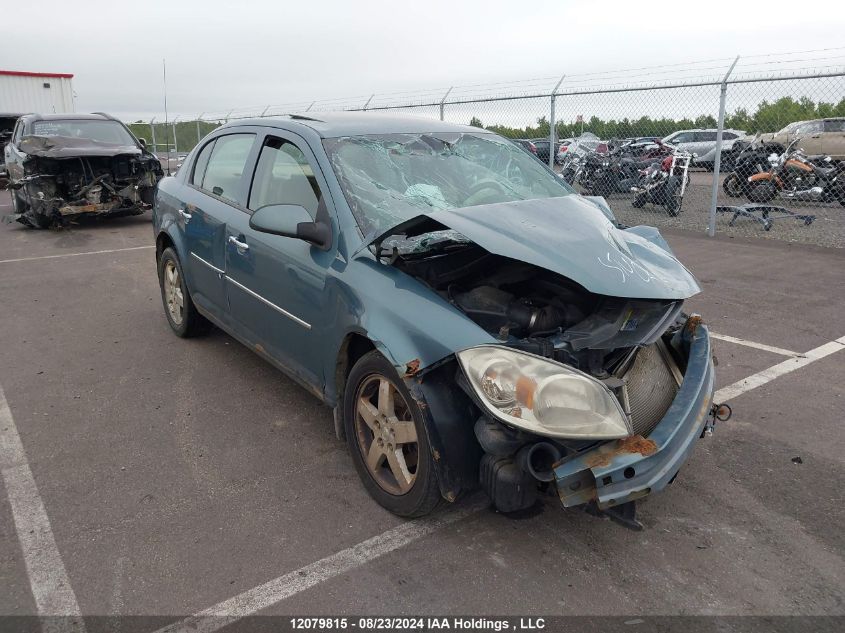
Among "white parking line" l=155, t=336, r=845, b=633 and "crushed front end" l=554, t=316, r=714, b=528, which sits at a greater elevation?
"crushed front end" l=554, t=316, r=714, b=528

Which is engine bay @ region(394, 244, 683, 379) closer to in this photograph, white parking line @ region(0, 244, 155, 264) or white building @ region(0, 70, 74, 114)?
white parking line @ region(0, 244, 155, 264)

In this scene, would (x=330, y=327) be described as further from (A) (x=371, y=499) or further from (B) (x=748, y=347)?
(B) (x=748, y=347)

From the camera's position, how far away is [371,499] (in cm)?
317

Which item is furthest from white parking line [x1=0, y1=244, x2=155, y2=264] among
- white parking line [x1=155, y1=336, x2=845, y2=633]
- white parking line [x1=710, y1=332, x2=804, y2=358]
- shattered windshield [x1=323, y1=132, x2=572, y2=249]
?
white parking line [x1=155, y1=336, x2=845, y2=633]

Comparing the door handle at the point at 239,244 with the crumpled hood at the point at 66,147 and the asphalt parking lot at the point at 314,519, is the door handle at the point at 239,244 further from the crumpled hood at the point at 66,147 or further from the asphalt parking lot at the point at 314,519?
the crumpled hood at the point at 66,147

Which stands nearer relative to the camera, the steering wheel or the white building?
the steering wheel

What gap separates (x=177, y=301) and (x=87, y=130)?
8024 millimetres

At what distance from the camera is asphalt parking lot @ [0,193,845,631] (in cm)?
253

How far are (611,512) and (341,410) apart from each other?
1338 mm

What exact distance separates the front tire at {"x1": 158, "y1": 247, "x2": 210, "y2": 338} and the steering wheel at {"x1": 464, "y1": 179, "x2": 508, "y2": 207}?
2.48 meters

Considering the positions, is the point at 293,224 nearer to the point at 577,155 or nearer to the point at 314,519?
the point at 314,519

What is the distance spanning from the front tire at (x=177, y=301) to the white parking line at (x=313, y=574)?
297 centimetres

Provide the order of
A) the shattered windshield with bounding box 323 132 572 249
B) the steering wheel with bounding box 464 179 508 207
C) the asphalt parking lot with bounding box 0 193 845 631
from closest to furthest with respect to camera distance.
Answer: the asphalt parking lot with bounding box 0 193 845 631 → the shattered windshield with bounding box 323 132 572 249 → the steering wheel with bounding box 464 179 508 207

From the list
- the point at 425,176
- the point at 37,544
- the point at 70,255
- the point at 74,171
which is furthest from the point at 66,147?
the point at 37,544
